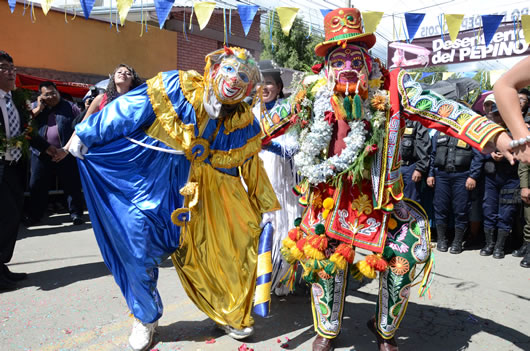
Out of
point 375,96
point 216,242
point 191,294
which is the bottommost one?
point 191,294

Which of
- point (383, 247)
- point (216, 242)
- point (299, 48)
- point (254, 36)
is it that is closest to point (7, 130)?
point (216, 242)

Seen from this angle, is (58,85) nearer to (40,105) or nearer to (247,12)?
(40,105)

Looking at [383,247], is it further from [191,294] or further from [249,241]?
[191,294]

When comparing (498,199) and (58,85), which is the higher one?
(58,85)

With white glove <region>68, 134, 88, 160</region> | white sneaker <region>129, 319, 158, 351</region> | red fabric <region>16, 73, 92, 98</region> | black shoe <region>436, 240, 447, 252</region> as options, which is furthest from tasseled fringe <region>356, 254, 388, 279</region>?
red fabric <region>16, 73, 92, 98</region>

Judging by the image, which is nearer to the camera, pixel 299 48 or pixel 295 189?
pixel 295 189

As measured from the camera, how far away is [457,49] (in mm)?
9930

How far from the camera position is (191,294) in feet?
10.4

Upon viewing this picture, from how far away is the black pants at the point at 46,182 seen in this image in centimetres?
679

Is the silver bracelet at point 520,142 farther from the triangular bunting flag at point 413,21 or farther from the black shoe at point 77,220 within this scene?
the black shoe at point 77,220

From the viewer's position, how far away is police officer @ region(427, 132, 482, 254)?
5867mm

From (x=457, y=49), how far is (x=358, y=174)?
8.73m

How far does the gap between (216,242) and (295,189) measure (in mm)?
696

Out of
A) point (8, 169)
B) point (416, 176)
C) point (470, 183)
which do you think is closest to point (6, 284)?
point (8, 169)
